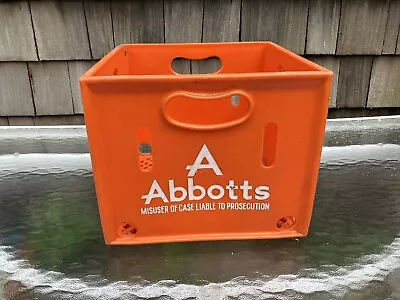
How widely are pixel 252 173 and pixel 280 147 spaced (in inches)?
2.1

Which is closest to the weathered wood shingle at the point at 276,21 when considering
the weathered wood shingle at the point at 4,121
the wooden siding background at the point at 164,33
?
the wooden siding background at the point at 164,33

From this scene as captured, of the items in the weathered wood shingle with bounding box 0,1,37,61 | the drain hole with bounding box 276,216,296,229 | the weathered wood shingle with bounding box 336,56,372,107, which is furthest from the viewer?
the weathered wood shingle with bounding box 336,56,372,107

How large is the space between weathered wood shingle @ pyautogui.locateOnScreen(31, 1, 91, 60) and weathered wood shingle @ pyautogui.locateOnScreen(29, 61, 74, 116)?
0.03 meters

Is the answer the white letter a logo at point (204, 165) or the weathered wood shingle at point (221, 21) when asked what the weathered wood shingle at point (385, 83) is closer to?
the weathered wood shingle at point (221, 21)

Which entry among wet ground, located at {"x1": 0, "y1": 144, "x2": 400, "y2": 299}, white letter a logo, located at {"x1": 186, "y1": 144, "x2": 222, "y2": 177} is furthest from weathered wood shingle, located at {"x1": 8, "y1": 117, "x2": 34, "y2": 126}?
white letter a logo, located at {"x1": 186, "y1": 144, "x2": 222, "y2": 177}

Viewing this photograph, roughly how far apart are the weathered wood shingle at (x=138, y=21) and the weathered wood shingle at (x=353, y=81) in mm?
520

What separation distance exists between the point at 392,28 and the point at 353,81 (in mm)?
168

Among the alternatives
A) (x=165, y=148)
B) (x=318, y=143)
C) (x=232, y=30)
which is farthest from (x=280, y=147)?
(x=232, y=30)

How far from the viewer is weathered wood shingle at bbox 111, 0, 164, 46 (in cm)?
104

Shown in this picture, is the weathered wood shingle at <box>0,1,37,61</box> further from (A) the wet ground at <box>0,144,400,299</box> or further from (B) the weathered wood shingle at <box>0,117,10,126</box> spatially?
(A) the wet ground at <box>0,144,400,299</box>

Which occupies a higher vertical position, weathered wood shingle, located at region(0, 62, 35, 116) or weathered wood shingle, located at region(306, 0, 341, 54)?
weathered wood shingle, located at region(306, 0, 341, 54)

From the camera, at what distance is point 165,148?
56 cm

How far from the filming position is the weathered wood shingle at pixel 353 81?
→ 1.14 meters

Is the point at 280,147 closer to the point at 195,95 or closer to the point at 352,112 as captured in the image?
the point at 195,95
